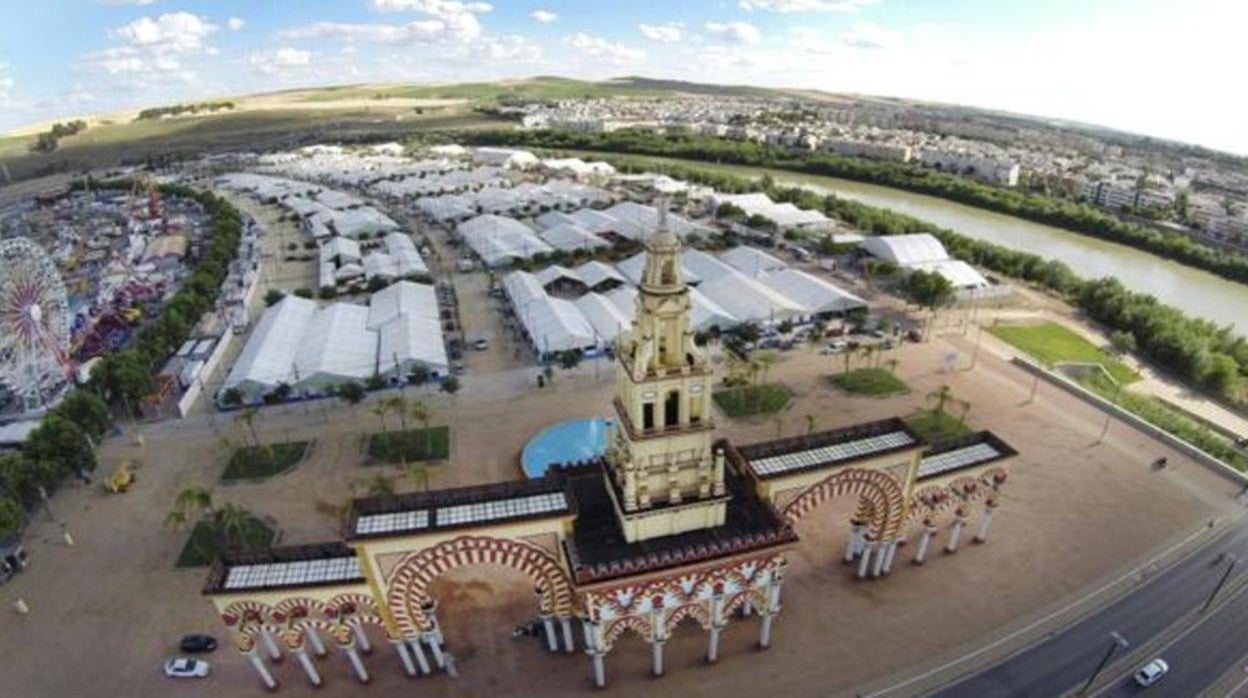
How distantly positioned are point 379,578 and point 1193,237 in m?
173

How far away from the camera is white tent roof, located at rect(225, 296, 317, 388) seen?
71875mm

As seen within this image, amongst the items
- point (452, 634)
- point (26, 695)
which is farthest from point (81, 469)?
point (452, 634)

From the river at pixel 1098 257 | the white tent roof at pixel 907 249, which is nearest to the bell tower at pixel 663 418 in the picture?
the white tent roof at pixel 907 249

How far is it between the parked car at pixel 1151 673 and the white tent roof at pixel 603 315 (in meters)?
54.8

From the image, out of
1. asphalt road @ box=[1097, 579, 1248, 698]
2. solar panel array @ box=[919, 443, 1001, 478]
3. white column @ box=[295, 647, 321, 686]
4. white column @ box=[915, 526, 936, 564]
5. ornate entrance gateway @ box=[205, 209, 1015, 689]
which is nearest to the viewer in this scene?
ornate entrance gateway @ box=[205, 209, 1015, 689]

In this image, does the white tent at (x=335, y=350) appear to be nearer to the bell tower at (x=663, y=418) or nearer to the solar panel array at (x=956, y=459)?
the bell tower at (x=663, y=418)

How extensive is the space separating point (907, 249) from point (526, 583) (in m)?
88.8

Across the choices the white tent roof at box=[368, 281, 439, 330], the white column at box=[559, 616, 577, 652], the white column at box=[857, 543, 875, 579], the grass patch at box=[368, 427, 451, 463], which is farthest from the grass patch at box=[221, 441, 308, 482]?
the white column at box=[857, 543, 875, 579]

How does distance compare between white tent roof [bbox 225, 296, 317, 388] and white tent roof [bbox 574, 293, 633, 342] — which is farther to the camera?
white tent roof [bbox 574, 293, 633, 342]

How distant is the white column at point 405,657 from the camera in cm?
3844

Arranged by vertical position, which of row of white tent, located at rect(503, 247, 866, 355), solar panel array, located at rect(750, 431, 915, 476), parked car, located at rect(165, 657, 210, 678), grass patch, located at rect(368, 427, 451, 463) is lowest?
parked car, located at rect(165, 657, 210, 678)

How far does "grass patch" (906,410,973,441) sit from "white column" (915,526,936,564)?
1642 cm

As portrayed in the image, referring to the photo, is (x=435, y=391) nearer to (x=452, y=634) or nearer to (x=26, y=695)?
(x=452, y=634)

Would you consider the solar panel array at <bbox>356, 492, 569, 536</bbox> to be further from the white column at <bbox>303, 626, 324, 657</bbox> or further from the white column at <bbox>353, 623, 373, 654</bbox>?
the white column at <bbox>303, 626, 324, 657</bbox>
